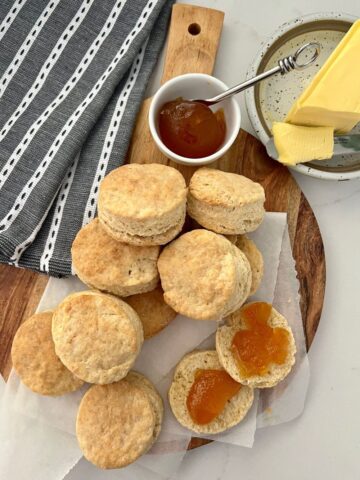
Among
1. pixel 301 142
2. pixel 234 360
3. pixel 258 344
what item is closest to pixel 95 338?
pixel 234 360

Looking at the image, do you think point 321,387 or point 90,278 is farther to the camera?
point 321,387

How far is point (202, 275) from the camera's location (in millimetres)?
2330

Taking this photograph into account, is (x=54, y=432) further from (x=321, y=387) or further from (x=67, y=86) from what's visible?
(x=67, y=86)

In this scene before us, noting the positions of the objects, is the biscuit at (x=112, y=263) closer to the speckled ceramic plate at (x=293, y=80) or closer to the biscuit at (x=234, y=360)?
the biscuit at (x=234, y=360)

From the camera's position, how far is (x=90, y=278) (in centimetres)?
238

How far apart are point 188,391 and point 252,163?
1.26m

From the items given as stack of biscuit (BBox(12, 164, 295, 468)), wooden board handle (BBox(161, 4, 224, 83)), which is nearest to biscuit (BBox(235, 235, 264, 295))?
stack of biscuit (BBox(12, 164, 295, 468))

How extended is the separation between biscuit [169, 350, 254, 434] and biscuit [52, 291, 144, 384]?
364mm

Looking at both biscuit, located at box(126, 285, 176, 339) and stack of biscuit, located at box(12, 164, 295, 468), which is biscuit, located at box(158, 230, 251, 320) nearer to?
stack of biscuit, located at box(12, 164, 295, 468)

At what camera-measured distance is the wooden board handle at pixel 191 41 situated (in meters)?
2.82

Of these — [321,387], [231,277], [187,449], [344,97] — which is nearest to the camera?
[231,277]

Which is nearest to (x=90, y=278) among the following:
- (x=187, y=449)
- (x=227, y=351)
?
(x=227, y=351)

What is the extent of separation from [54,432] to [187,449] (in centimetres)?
70

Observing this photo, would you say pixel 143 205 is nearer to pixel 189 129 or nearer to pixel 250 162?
pixel 189 129
